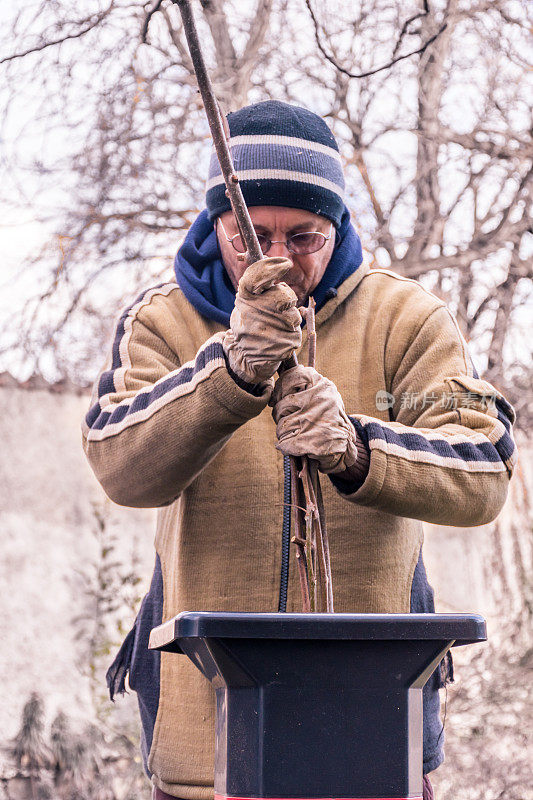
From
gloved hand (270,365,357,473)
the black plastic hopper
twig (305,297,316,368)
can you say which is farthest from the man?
the black plastic hopper

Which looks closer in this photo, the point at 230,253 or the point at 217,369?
the point at 217,369

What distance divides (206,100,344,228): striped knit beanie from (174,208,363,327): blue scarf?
7cm

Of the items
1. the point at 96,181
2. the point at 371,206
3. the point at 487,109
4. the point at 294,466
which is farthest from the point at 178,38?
the point at 294,466

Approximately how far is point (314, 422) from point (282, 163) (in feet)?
1.82

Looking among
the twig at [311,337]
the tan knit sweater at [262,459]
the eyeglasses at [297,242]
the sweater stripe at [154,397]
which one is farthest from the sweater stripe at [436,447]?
the eyeglasses at [297,242]

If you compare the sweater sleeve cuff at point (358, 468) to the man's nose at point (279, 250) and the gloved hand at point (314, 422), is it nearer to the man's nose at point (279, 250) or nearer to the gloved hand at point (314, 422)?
the gloved hand at point (314, 422)

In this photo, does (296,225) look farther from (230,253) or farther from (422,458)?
(422,458)

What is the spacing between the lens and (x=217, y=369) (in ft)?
4.24

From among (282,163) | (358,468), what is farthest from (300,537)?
(282,163)

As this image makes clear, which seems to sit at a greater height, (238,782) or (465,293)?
(465,293)

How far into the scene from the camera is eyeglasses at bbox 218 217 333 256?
1575mm

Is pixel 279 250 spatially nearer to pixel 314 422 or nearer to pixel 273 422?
pixel 273 422

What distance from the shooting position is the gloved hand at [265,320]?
124 centimetres

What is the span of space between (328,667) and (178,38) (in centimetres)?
238
